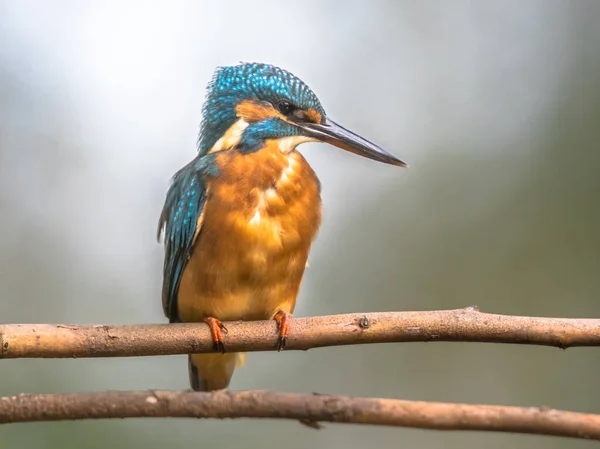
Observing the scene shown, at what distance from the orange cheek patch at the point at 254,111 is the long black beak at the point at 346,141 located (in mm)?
83

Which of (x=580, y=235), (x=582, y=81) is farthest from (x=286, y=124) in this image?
(x=582, y=81)

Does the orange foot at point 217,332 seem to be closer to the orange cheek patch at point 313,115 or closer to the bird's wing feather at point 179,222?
the bird's wing feather at point 179,222

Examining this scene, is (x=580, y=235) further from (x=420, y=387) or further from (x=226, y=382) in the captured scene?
(x=226, y=382)

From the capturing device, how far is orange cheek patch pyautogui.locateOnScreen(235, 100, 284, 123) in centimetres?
209

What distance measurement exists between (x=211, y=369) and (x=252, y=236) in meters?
0.64

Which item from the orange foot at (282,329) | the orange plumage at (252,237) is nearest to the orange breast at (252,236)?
the orange plumage at (252,237)

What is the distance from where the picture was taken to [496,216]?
4.46 m

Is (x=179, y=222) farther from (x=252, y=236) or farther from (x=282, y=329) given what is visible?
(x=282, y=329)

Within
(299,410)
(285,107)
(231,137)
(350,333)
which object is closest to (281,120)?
(285,107)

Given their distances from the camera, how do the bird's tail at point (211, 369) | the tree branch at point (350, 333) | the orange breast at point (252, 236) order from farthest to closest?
the bird's tail at point (211, 369) < the orange breast at point (252, 236) < the tree branch at point (350, 333)

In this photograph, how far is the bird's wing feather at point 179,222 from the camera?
2053 mm

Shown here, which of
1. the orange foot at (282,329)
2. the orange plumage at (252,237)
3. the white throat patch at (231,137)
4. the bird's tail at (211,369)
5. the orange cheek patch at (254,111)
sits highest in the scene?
the orange cheek patch at (254,111)

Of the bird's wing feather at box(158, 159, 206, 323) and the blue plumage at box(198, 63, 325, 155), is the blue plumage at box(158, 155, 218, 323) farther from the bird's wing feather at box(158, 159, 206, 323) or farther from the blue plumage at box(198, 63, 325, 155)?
the blue plumage at box(198, 63, 325, 155)

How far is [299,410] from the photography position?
1199 mm
